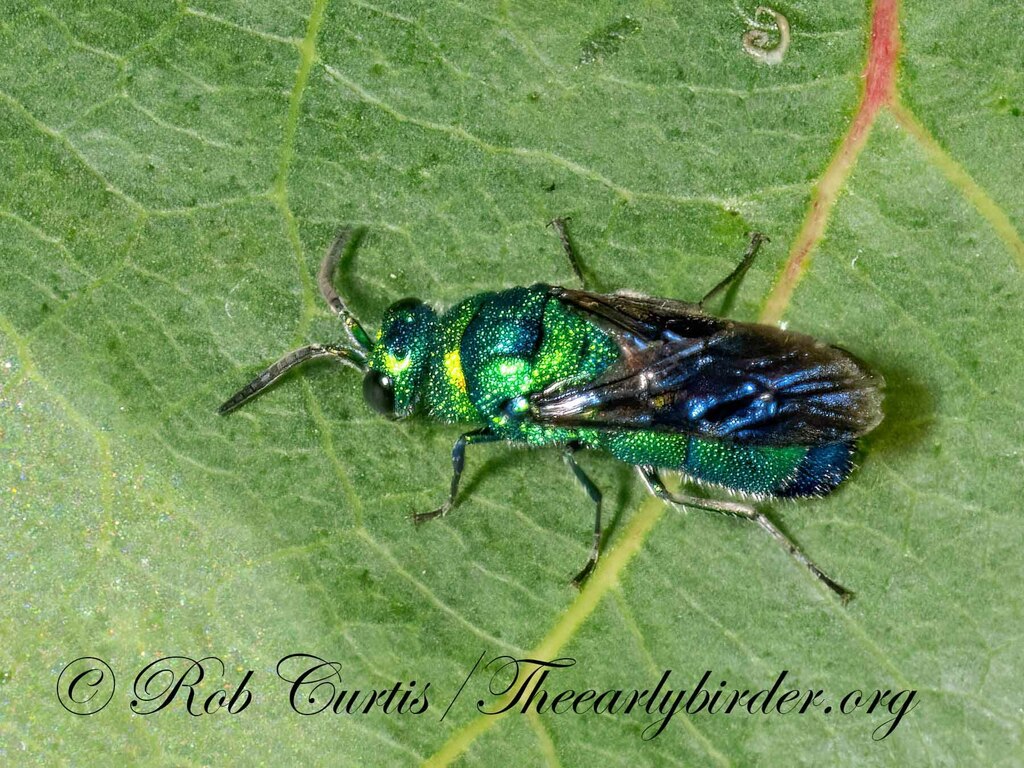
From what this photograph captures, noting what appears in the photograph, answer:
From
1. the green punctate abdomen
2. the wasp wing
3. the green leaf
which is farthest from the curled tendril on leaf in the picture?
the green punctate abdomen

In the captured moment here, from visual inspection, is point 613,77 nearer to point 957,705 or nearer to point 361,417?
point 361,417

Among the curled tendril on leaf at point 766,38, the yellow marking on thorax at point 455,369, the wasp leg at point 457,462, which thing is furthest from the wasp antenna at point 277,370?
the curled tendril on leaf at point 766,38

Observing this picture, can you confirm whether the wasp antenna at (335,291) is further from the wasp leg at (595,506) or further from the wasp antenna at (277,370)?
the wasp leg at (595,506)

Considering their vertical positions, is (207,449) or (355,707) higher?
(207,449)

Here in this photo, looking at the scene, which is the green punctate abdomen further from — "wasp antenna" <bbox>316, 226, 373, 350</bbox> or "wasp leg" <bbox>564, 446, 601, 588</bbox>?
"wasp antenna" <bbox>316, 226, 373, 350</bbox>

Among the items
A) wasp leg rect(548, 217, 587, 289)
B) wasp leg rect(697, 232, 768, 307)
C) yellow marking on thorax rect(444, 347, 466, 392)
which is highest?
wasp leg rect(697, 232, 768, 307)

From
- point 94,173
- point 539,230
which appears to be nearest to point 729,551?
point 539,230
